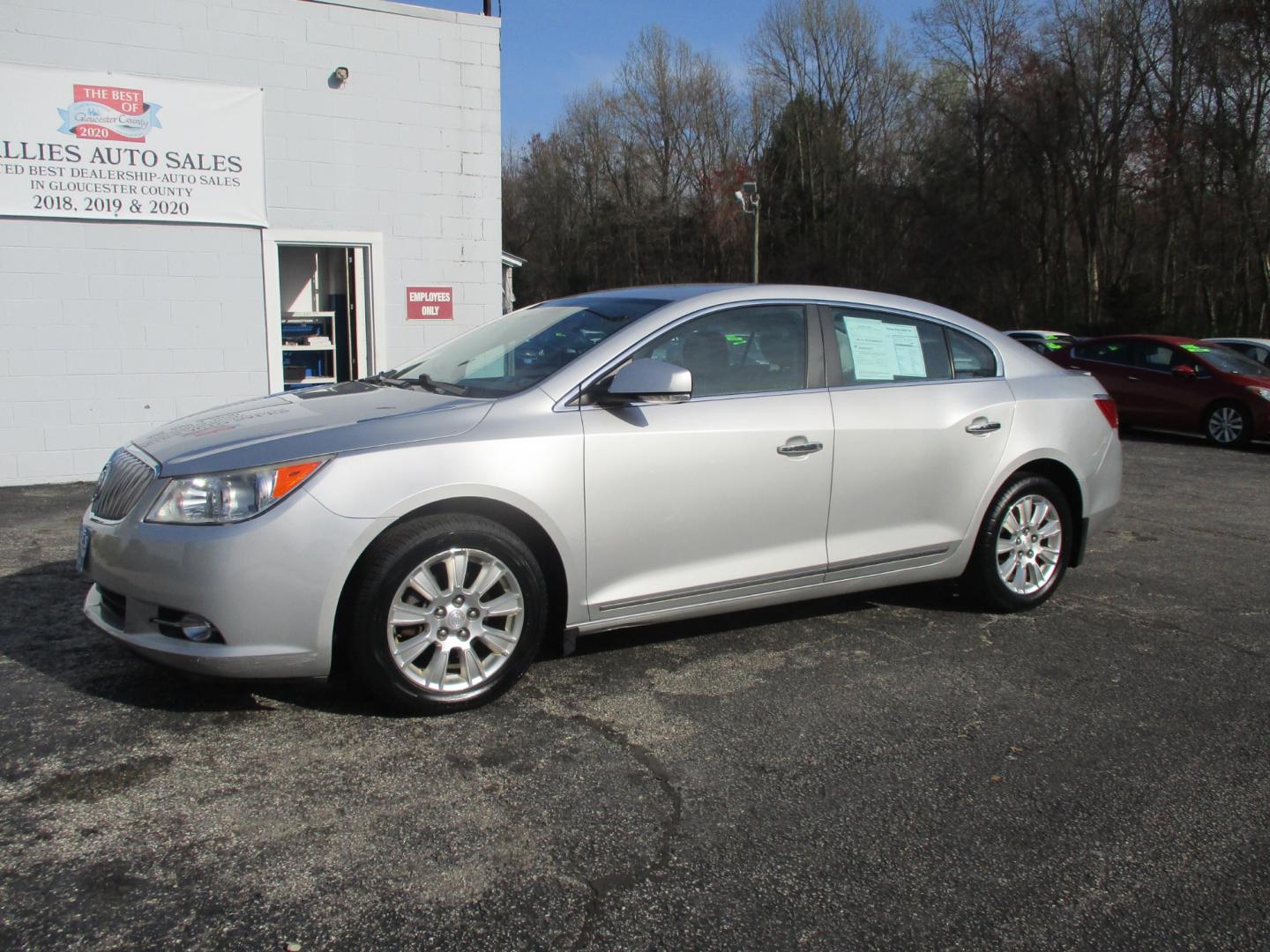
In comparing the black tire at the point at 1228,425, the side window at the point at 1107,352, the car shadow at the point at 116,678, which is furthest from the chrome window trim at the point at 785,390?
the side window at the point at 1107,352

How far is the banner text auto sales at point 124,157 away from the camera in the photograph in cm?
888

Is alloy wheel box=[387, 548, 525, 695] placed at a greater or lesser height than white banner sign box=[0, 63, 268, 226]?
lesser

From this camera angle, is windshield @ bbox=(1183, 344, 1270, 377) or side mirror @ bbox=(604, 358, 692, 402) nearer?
side mirror @ bbox=(604, 358, 692, 402)

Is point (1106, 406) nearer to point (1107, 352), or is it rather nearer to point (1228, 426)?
point (1228, 426)

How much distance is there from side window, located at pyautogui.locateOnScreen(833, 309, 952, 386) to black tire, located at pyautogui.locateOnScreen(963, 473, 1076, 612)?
0.68 m

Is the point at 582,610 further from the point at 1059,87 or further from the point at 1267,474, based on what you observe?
the point at 1059,87

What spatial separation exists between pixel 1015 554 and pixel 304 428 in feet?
11.4

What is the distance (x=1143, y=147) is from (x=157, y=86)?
3098cm

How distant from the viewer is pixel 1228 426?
13.6 m

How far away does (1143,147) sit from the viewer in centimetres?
3225

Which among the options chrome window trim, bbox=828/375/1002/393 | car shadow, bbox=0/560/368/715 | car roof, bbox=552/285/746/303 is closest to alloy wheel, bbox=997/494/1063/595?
chrome window trim, bbox=828/375/1002/393

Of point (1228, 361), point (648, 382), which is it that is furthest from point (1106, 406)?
point (1228, 361)

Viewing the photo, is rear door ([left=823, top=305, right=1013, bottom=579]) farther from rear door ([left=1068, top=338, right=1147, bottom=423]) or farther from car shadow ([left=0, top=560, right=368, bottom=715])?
rear door ([left=1068, top=338, right=1147, bottom=423])

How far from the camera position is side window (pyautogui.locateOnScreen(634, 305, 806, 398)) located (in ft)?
14.5
